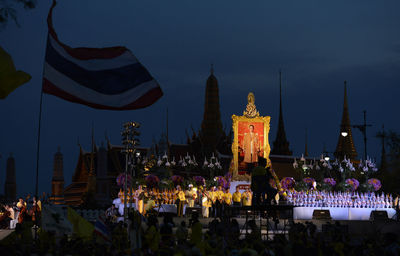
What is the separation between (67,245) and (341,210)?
21.4 meters

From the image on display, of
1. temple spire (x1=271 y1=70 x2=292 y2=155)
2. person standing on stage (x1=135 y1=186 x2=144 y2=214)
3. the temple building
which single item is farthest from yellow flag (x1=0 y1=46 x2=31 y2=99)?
temple spire (x1=271 y1=70 x2=292 y2=155)

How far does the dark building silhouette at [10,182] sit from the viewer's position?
60.4 m

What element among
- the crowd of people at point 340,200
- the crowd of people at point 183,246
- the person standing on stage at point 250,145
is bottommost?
the crowd of people at point 183,246

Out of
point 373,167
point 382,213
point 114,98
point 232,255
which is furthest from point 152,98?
point 373,167

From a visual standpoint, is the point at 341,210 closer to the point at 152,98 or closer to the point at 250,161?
the point at 250,161

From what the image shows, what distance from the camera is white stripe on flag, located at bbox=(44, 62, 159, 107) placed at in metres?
15.9

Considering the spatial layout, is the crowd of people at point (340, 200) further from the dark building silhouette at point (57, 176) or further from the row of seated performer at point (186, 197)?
the dark building silhouette at point (57, 176)

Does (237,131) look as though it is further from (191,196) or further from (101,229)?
(101,229)

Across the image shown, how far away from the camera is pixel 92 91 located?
16.6 metres

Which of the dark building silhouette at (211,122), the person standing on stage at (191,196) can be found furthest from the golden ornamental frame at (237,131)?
the dark building silhouette at (211,122)

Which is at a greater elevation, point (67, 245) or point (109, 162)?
point (109, 162)

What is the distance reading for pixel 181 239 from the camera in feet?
50.0

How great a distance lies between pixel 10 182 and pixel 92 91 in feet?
155

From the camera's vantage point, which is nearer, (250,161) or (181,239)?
(181,239)
